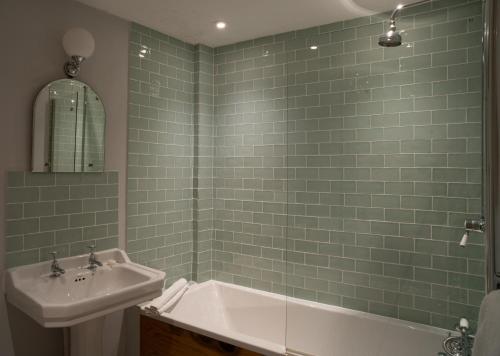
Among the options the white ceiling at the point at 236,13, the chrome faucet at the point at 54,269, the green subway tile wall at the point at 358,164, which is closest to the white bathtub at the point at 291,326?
the green subway tile wall at the point at 358,164

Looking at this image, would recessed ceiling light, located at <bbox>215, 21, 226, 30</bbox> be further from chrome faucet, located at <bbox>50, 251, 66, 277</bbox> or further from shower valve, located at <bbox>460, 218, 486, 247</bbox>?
shower valve, located at <bbox>460, 218, 486, 247</bbox>

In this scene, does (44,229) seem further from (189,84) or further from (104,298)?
(189,84)

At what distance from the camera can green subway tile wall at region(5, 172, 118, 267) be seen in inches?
82.7

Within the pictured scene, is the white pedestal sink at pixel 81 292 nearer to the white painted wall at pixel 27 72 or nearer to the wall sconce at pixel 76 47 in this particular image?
the white painted wall at pixel 27 72

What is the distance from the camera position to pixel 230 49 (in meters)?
3.20

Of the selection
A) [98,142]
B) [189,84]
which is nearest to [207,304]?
[98,142]

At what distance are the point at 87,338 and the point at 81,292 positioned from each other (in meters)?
0.29

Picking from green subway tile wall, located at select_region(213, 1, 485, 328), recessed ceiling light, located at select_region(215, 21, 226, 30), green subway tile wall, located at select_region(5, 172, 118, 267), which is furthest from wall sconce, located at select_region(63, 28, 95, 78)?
green subway tile wall, located at select_region(213, 1, 485, 328)

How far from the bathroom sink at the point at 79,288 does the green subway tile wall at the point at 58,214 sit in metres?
0.08

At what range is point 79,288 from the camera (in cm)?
226

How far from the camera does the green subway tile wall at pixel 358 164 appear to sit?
84.3 inches

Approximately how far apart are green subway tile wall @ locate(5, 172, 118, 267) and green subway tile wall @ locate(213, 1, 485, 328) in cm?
103

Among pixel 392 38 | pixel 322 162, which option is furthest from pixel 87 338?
pixel 392 38

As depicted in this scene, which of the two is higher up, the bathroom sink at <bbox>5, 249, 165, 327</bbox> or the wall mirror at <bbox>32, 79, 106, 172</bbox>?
the wall mirror at <bbox>32, 79, 106, 172</bbox>
